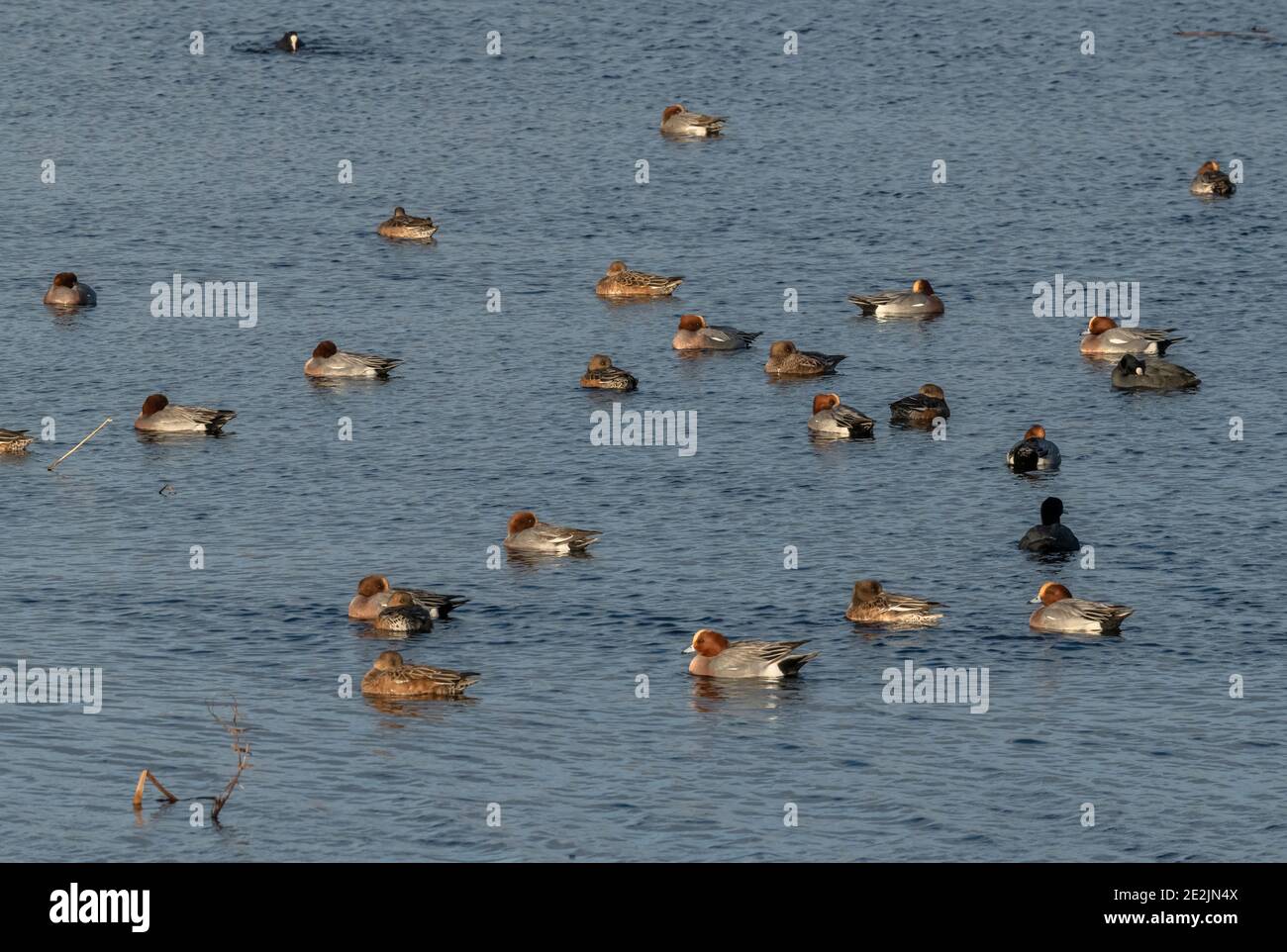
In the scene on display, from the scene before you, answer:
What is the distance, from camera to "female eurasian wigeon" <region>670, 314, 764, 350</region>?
5825 cm

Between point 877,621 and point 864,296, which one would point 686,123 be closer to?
A: point 864,296

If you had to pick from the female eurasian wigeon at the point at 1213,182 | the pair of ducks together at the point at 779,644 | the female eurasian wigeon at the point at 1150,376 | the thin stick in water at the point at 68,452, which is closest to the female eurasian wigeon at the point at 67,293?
the thin stick in water at the point at 68,452

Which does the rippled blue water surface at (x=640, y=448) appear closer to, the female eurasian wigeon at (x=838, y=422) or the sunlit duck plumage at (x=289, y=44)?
the female eurasian wigeon at (x=838, y=422)

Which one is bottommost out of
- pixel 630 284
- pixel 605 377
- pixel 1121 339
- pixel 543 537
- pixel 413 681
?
pixel 413 681

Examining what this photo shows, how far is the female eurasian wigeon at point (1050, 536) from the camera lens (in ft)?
141

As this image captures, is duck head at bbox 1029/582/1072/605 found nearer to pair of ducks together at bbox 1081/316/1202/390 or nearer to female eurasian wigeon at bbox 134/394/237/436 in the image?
pair of ducks together at bbox 1081/316/1202/390

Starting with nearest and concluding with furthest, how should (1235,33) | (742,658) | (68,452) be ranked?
(742,658)
(68,452)
(1235,33)

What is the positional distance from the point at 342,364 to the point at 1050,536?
19401 mm

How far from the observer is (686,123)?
8244cm

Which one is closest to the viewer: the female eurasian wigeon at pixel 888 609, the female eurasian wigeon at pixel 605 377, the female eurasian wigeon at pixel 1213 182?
the female eurasian wigeon at pixel 888 609

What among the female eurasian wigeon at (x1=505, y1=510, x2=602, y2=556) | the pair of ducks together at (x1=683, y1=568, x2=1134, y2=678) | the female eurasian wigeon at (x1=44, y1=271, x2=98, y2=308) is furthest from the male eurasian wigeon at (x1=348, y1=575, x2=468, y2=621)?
the female eurasian wigeon at (x1=44, y1=271, x2=98, y2=308)

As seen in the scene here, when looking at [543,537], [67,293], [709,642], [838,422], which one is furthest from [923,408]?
[67,293]

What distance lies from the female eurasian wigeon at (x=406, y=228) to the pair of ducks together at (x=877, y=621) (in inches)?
1229
